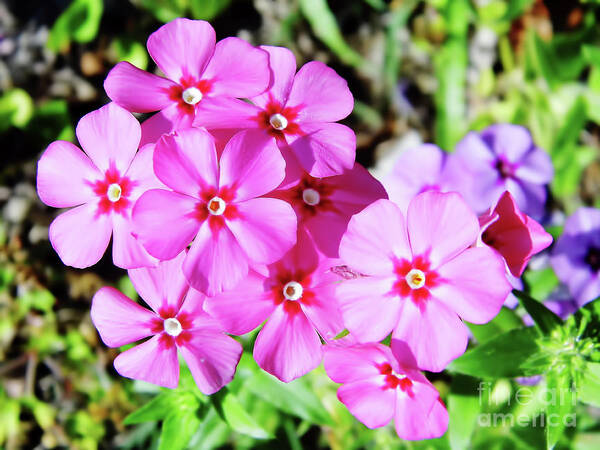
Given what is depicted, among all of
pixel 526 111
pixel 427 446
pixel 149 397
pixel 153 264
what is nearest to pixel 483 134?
pixel 526 111

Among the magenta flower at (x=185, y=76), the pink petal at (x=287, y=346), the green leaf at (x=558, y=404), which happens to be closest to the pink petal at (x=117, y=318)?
the pink petal at (x=287, y=346)

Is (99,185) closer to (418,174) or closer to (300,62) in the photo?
(418,174)

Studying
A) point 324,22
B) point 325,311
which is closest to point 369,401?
point 325,311

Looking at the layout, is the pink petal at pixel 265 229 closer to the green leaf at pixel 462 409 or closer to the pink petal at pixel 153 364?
the pink petal at pixel 153 364

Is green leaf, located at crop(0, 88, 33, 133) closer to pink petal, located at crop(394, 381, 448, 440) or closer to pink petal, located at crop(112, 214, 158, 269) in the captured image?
pink petal, located at crop(112, 214, 158, 269)

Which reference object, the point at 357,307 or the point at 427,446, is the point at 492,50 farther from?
the point at 357,307
